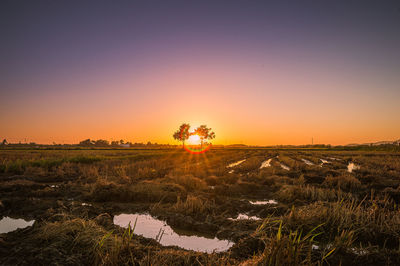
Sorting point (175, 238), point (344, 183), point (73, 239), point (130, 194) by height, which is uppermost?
point (73, 239)

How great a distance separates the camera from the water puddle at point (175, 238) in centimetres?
503

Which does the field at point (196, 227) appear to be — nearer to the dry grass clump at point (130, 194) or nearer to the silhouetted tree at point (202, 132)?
the dry grass clump at point (130, 194)

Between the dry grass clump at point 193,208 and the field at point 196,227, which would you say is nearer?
the field at point 196,227

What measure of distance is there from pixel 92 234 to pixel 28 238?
4.60 feet

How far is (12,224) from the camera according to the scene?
6.26 m

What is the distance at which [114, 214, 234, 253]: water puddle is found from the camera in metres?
5.03

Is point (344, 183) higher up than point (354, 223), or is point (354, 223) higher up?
point (354, 223)

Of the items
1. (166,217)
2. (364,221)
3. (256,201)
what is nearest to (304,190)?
(256,201)

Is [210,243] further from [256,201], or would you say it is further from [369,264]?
[256,201]

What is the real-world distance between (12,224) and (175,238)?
503cm

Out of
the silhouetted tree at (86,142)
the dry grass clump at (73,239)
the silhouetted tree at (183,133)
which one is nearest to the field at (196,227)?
the dry grass clump at (73,239)

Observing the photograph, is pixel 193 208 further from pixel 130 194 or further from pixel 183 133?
pixel 183 133

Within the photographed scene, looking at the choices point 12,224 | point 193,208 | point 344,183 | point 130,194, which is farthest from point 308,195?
point 12,224

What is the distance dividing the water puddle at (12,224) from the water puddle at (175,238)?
252 cm
